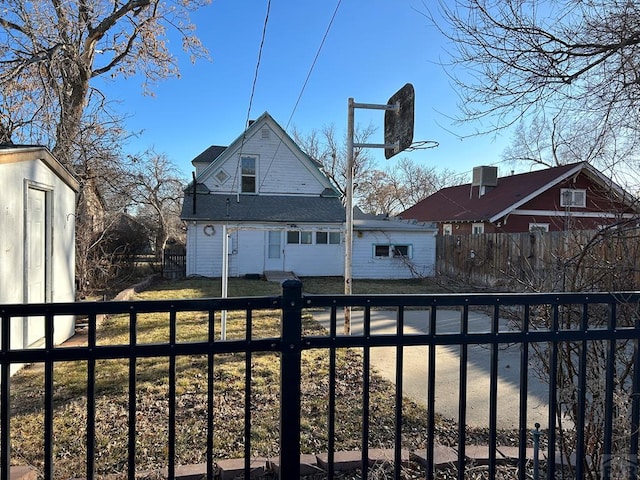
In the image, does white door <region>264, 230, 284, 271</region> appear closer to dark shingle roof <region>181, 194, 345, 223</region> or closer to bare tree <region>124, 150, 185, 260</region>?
dark shingle roof <region>181, 194, 345, 223</region>

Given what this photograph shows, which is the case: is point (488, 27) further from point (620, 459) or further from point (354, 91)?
point (354, 91)

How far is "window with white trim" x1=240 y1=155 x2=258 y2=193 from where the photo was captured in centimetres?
1738

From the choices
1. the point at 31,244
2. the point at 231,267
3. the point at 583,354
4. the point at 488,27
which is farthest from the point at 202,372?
the point at 231,267

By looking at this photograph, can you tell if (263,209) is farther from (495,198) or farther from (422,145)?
(422,145)

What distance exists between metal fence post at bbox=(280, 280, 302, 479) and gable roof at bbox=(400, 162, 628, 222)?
1424 cm

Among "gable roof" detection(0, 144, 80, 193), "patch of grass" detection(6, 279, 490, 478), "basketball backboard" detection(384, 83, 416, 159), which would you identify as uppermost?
"basketball backboard" detection(384, 83, 416, 159)

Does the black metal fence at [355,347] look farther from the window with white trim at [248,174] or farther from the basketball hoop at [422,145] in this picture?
the window with white trim at [248,174]

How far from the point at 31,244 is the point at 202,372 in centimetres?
276

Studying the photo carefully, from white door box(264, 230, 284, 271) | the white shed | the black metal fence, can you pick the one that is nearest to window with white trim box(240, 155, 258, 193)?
white door box(264, 230, 284, 271)

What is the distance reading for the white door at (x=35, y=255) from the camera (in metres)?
4.96

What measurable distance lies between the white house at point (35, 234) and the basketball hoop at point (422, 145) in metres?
5.07

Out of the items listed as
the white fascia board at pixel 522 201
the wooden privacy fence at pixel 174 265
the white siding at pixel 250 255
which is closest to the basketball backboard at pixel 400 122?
the white siding at pixel 250 255

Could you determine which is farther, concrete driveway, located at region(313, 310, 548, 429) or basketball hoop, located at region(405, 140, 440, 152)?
basketball hoop, located at region(405, 140, 440, 152)

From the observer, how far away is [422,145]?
620cm
